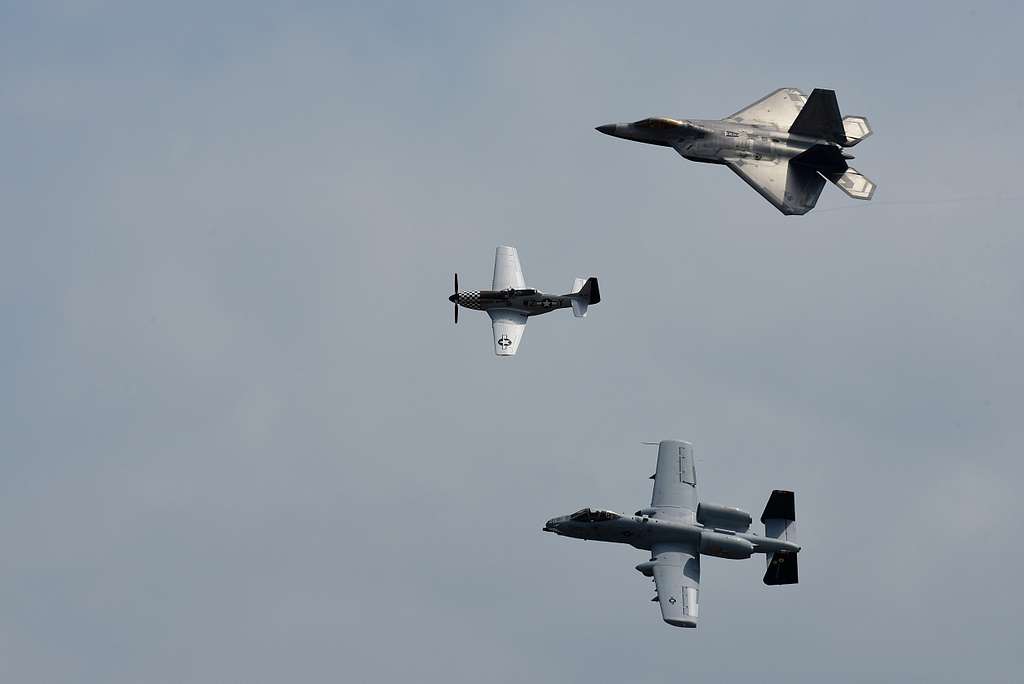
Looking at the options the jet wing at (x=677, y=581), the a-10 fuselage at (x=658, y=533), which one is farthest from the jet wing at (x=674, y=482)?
the jet wing at (x=677, y=581)

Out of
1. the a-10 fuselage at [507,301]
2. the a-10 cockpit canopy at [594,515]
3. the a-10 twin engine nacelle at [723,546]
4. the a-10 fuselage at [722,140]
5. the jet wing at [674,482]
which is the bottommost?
the a-10 twin engine nacelle at [723,546]

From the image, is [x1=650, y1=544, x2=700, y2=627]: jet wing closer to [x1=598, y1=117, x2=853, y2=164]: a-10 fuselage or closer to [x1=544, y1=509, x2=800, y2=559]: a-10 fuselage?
[x1=544, y1=509, x2=800, y2=559]: a-10 fuselage

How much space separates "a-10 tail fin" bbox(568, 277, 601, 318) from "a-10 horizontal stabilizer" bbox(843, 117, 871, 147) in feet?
59.6

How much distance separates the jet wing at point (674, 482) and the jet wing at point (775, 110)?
2193cm

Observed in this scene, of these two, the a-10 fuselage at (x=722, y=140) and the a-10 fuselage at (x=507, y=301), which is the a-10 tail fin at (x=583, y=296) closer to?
the a-10 fuselage at (x=507, y=301)

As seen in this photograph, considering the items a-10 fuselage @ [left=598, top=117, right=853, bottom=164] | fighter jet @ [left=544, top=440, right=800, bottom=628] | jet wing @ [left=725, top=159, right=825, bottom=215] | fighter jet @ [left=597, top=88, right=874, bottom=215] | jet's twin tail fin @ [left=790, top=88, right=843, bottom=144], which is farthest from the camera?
a-10 fuselage @ [left=598, top=117, right=853, bottom=164]

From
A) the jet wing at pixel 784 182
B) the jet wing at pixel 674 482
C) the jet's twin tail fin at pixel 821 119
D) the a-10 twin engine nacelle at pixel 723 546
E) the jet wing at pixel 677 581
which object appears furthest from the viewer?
the jet's twin tail fin at pixel 821 119

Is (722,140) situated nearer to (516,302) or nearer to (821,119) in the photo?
(821,119)

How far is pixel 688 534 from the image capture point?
95.7 meters

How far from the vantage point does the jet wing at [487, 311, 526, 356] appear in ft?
346

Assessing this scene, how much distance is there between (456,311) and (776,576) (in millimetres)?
26174

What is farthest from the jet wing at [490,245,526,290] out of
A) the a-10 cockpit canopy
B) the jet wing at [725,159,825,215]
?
the a-10 cockpit canopy

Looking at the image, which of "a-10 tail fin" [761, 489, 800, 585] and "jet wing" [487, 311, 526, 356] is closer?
"a-10 tail fin" [761, 489, 800, 585]

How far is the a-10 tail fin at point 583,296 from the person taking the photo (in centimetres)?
10912
